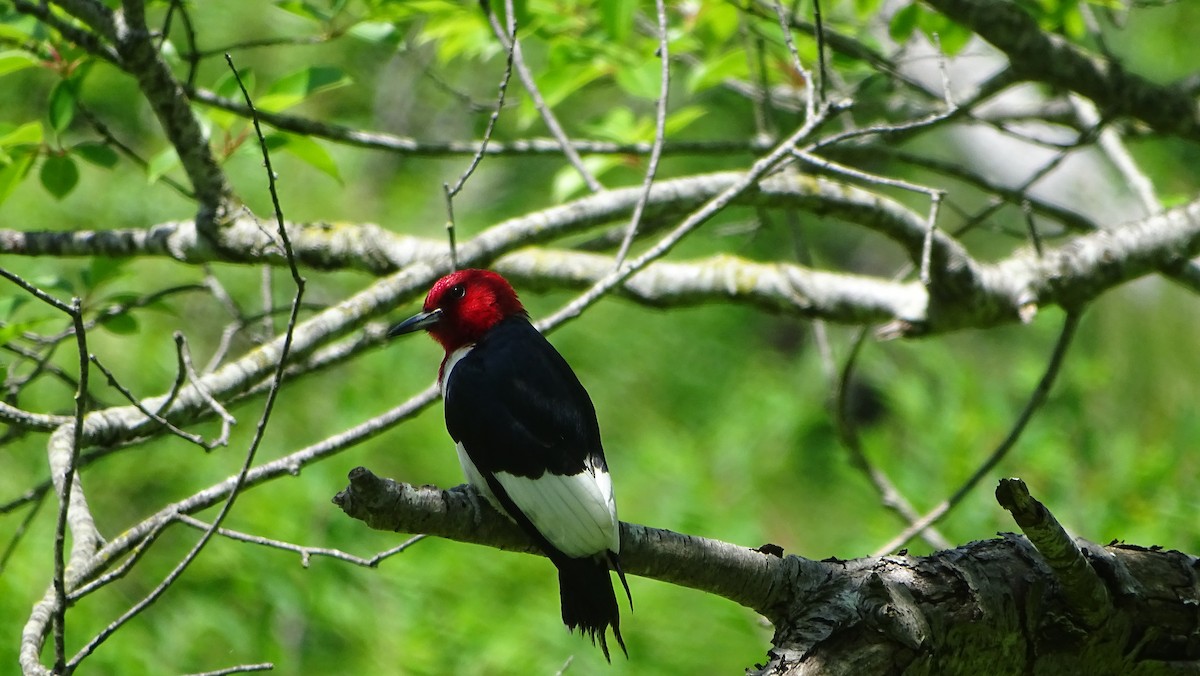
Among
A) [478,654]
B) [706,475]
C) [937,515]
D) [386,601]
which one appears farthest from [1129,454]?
[386,601]

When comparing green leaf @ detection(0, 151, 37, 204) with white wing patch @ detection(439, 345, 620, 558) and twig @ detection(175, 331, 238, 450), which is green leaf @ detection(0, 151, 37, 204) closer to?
twig @ detection(175, 331, 238, 450)

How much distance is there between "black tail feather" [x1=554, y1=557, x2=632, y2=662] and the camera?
254 centimetres

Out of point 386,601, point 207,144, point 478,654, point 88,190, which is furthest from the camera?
point 88,190

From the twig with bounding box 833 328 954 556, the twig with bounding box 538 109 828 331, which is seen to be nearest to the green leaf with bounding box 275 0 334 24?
the twig with bounding box 538 109 828 331

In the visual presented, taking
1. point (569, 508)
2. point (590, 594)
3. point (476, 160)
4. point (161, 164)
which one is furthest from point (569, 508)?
point (161, 164)

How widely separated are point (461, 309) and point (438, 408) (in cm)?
356

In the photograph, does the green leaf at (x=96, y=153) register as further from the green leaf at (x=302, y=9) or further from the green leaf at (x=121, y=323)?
the green leaf at (x=302, y=9)

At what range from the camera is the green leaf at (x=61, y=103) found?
9.95 ft

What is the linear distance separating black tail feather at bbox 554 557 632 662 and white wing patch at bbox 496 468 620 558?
0.14 feet

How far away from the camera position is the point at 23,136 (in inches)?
120

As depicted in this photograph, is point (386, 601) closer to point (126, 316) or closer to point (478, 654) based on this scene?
point (478, 654)

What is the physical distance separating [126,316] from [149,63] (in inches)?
28.2

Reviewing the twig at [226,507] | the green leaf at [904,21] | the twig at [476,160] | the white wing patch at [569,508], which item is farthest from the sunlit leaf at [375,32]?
the green leaf at [904,21]

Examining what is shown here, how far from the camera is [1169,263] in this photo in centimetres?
377
